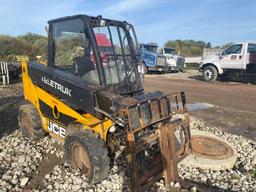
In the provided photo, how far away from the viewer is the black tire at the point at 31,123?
598 centimetres

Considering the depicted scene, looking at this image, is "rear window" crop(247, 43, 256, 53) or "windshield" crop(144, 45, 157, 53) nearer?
"rear window" crop(247, 43, 256, 53)

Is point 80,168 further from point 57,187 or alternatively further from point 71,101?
point 71,101

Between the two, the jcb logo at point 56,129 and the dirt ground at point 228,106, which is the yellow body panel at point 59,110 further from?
the dirt ground at point 228,106

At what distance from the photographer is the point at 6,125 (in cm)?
753

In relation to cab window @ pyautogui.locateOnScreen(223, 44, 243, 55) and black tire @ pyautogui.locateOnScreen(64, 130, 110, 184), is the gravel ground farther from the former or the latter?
cab window @ pyautogui.locateOnScreen(223, 44, 243, 55)

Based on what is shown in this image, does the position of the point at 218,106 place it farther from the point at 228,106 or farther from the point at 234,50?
the point at 234,50

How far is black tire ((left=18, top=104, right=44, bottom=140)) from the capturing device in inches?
236

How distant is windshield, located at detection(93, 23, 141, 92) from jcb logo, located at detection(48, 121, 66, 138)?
1322mm

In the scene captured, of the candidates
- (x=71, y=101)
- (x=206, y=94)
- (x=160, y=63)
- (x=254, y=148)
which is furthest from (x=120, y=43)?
(x=160, y=63)

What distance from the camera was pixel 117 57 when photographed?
5.00m

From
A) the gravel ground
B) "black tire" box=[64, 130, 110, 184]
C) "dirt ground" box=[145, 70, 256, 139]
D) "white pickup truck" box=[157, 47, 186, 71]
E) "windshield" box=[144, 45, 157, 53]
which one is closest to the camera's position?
"black tire" box=[64, 130, 110, 184]

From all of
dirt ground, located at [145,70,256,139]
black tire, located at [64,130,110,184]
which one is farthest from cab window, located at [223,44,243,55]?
black tire, located at [64,130,110,184]

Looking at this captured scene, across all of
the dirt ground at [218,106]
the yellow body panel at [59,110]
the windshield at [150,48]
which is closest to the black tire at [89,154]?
the yellow body panel at [59,110]

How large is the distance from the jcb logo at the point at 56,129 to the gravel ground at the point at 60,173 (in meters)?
0.44
